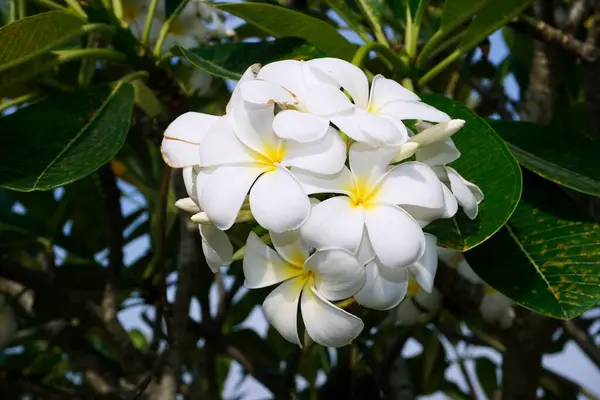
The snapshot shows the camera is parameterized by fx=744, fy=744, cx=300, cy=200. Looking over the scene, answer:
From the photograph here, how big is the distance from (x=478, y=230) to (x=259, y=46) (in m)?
0.36

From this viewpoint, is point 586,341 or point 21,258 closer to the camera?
point 586,341

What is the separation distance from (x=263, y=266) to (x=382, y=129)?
5.4 inches

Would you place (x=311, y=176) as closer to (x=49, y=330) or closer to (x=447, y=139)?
(x=447, y=139)

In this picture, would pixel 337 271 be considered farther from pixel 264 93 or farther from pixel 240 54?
pixel 240 54

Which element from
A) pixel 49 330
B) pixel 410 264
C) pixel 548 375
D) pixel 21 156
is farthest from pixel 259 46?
pixel 548 375

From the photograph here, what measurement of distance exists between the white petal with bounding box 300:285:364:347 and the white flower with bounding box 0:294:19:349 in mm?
917

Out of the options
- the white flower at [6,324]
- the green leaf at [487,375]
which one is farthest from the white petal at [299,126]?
the green leaf at [487,375]

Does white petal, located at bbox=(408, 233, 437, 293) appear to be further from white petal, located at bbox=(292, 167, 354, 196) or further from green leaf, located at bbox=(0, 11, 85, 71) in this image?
green leaf, located at bbox=(0, 11, 85, 71)

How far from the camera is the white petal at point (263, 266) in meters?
0.55

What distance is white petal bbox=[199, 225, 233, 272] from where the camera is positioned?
0.58 metres

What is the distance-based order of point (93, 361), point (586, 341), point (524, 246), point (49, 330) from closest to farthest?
1. point (524, 246)
2. point (586, 341)
3. point (93, 361)
4. point (49, 330)

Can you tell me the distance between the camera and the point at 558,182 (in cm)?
73

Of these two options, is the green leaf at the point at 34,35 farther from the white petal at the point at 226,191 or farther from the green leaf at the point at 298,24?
the white petal at the point at 226,191

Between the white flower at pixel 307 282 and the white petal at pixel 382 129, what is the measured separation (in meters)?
0.08
